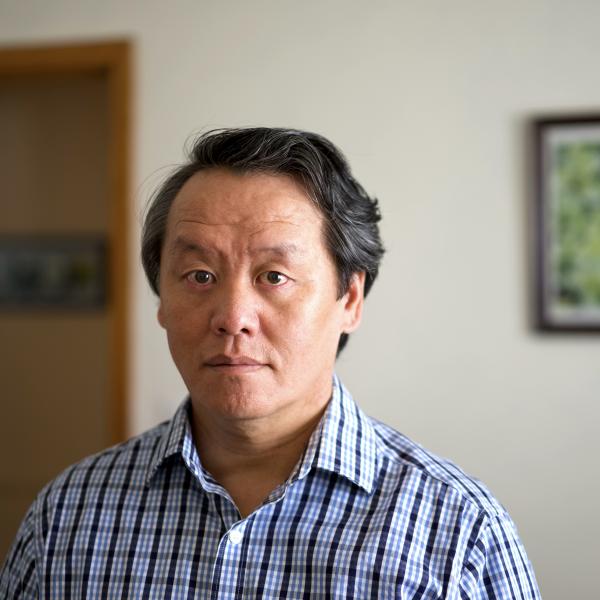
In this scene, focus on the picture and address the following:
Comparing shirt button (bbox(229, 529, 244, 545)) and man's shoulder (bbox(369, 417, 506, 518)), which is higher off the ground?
man's shoulder (bbox(369, 417, 506, 518))

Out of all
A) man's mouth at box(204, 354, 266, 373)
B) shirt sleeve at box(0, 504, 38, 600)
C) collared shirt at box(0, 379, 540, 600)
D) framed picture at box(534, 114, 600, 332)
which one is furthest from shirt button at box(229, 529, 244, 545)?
framed picture at box(534, 114, 600, 332)

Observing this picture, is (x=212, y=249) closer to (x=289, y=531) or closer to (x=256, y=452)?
(x=256, y=452)

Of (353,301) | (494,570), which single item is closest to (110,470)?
(353,301)

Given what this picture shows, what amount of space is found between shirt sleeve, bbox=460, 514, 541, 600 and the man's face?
318 millimetres

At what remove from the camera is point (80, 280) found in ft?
10.2

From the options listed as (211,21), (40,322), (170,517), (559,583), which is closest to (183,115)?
(211,21)

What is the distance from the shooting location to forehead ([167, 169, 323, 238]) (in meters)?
1.04

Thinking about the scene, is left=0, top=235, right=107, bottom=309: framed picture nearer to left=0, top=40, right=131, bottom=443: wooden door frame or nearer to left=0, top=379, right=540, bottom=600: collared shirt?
left=0, top=40, right=131, bottom=443: wooden door frame

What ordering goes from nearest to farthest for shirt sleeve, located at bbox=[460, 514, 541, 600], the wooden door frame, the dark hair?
shirt sleeve, located at bbox=[460, 514, 541, 600] < the dark hair < the wooden door frame

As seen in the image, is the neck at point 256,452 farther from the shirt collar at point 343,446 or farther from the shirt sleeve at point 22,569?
the shirt sleeve at point 22,569

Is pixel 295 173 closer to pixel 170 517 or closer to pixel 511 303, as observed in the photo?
pixel 170 517

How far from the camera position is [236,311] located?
1009 millimetres

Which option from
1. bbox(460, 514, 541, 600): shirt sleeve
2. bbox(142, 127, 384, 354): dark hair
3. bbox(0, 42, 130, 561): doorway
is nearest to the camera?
bbox(460, 514, 541, 600): shirt sleeve

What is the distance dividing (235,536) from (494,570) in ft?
1.17
